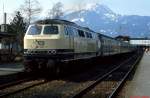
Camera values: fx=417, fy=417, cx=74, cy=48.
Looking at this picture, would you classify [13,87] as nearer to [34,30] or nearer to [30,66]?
[30,66]

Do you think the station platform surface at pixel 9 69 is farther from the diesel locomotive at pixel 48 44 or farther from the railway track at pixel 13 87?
the railway track at pixel 13 87

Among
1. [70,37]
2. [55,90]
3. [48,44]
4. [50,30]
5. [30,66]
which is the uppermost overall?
[50,30]

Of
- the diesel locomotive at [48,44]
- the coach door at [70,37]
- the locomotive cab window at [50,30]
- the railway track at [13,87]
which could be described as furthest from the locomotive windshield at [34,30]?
the railway track at [13,87]

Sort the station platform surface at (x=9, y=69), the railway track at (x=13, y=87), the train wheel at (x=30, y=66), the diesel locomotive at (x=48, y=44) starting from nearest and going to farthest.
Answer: the railway track at (x=13, y=87) < the diesel locomotive at (x=48, y=44) < the train wheel at (x=30, y=66) < the station platform surface at (x=9, y=69)

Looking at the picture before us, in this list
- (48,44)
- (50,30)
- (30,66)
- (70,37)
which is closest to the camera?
(48,44)

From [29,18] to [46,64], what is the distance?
35.1 m

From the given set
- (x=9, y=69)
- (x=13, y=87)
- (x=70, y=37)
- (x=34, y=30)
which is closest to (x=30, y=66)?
(x=34, y=30)

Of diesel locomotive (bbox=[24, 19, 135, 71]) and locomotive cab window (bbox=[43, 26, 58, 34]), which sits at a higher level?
locomotive cab window (bbox=[43, 26, 58, 34])

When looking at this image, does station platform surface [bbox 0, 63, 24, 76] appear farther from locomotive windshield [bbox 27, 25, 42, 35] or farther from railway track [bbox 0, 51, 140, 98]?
railway track [bbox 0, 51, 140, 98]

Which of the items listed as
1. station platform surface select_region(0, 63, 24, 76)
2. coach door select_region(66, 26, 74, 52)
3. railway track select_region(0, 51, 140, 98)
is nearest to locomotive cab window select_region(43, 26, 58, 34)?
coach door select_region(66, 26, 74, 52)

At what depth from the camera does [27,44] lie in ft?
68.9

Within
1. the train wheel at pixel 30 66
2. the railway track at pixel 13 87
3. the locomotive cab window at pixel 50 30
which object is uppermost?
the locomotive cab window at pixel 50 30

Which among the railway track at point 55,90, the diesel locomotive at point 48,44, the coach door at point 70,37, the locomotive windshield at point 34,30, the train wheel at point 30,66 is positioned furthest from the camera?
the coach door at point 70,37

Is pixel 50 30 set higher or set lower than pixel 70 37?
higher
